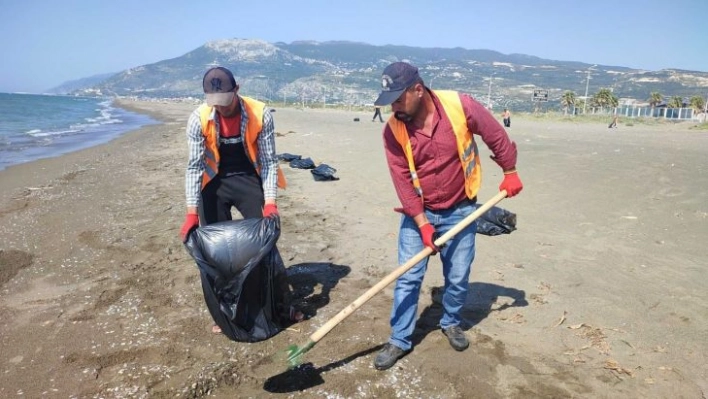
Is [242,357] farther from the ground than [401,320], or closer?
closer

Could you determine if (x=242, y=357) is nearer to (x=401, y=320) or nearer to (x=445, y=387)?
(x=401, y=320)

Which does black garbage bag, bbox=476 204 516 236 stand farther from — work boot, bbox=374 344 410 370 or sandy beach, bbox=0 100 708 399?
work boot, bbox=374 344 410 370

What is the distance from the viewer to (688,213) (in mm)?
6160

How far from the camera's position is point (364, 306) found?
384cm

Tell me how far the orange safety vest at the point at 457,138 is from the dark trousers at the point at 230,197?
1.22 metres

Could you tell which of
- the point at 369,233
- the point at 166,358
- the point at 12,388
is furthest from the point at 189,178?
the point at 369,233

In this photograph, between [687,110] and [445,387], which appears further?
[687,110]

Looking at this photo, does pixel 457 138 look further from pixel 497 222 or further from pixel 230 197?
pixel 230 197

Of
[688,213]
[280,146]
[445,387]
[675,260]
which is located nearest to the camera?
[445,387]

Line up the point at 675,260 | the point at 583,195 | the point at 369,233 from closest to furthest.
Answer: the point at 675,260, the point at 369,233, the point at 583,195

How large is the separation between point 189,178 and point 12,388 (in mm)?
1625

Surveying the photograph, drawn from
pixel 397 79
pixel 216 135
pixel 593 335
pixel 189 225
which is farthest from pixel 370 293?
pixel 593 335

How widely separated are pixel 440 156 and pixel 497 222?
3.65 ft

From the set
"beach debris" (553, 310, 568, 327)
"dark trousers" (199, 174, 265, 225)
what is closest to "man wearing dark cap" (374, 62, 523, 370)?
"beach debris" (553, 310, 568, 327)
